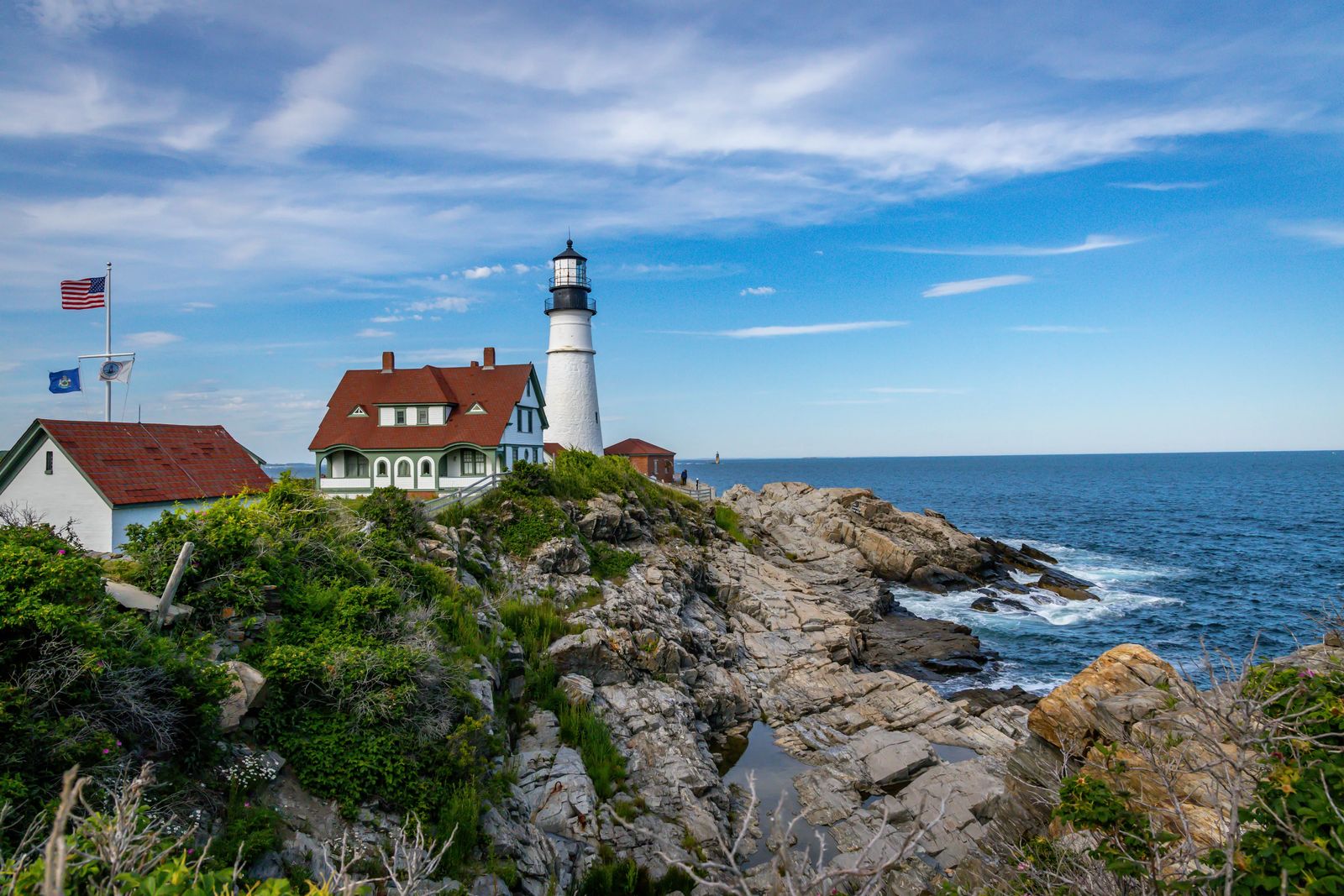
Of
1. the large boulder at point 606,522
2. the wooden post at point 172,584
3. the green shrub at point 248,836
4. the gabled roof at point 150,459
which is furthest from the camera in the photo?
the large boulder at point 606,522

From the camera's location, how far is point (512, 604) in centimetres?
2170

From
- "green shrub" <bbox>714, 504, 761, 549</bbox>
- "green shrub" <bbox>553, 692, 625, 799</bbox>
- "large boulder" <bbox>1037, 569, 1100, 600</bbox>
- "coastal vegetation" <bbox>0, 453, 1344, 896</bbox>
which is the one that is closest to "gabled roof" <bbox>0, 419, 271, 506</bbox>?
"coastal vegetation" <bbox>0, 453, 1344, 896</bbox>

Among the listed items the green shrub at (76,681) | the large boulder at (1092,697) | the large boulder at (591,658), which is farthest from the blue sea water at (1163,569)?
the large boulder at (591,658)

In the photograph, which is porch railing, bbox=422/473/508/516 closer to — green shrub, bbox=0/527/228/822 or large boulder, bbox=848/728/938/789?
green shrub, bbox=0/527/228/822

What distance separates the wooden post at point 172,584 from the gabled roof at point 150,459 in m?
7.88

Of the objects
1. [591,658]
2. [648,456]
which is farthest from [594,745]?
[648,456]

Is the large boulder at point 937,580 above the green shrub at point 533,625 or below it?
below

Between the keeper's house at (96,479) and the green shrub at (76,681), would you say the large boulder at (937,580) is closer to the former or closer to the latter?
the keeper's house at (96,479)

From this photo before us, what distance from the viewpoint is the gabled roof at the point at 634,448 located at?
5606 centimetres

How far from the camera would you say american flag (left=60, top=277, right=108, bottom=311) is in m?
24.3

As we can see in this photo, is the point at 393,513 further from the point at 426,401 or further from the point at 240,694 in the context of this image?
the point at 426,401

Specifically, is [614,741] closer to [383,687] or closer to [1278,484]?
[383,687]

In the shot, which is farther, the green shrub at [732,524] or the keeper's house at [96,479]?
the green shrub at [732,524]

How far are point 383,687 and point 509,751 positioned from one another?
412 cm
